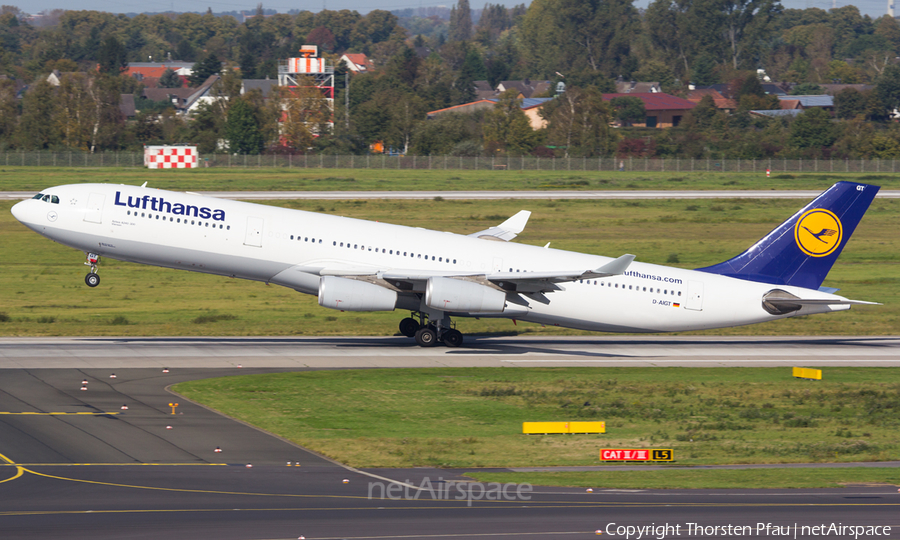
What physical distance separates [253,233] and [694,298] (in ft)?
64.1

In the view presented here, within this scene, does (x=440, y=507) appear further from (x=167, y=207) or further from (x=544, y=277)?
(x=167, y=207)

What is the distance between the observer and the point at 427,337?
141 feet

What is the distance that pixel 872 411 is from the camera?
1275 inches

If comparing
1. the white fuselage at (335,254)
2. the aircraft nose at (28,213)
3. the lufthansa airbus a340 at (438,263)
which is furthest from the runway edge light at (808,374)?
the aircraft nose at (28,213)

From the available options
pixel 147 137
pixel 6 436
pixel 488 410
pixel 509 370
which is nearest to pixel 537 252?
pixel 509 370

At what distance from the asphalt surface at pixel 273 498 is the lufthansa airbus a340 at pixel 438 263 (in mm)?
12826

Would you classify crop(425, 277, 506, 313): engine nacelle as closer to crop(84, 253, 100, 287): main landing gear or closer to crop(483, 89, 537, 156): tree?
crop(84, 253, 100, 287): main landing gear

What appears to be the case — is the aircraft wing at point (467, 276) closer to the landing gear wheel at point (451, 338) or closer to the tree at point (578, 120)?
the landing gear wheel at point (451, 338)

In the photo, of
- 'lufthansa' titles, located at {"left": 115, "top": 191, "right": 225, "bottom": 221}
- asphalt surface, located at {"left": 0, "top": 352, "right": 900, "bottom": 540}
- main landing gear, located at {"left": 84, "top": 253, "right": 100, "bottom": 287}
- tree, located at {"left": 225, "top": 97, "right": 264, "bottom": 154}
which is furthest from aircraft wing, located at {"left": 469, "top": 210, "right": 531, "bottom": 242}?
tree, located at {"left": 225, "top": 97, "right": 264, "bottom": 154}

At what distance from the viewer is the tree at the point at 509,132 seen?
163500 millimetres

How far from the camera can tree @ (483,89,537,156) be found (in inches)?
6437

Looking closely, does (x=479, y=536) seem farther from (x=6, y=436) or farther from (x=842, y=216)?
(x=842, y=216)

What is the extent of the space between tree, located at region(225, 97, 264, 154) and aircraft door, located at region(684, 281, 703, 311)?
121 m

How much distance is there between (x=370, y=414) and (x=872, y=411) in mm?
16845
